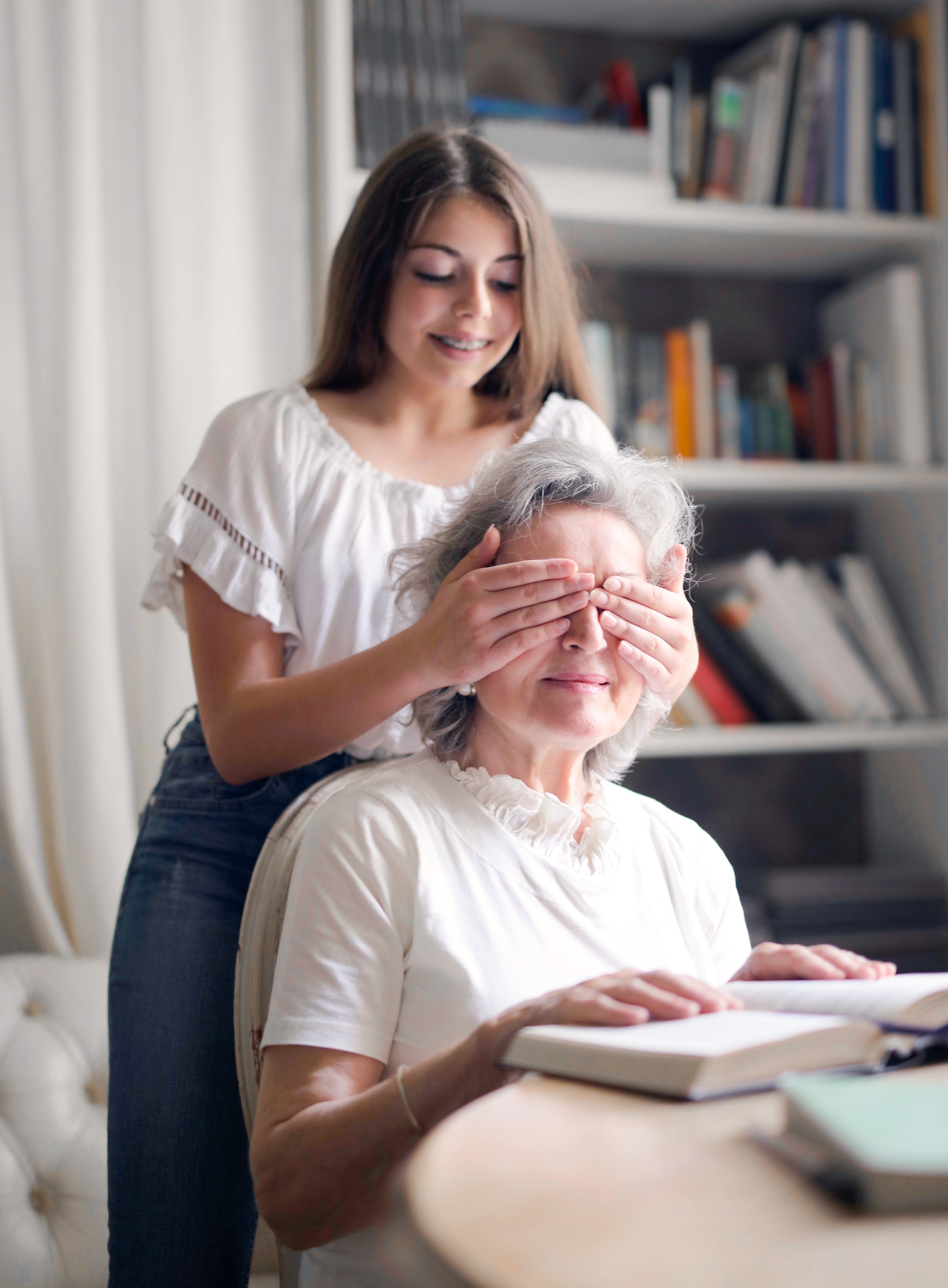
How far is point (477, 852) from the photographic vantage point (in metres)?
1.06

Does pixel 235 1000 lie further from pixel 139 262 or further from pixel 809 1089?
pixel 139 262

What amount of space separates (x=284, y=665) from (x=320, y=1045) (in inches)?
21.2

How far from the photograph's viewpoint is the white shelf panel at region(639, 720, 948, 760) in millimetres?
2180

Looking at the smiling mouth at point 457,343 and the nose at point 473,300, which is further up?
the nose at point 473,300

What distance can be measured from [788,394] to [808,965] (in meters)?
1.69

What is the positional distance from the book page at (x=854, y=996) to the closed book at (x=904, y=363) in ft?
5.34

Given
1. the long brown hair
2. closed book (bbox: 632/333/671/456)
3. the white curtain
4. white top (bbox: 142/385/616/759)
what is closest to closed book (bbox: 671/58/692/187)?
closed book (bbox: 632/333/671/456)

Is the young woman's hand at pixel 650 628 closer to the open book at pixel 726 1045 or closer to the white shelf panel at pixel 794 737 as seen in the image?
the open book at pixel 726 1045

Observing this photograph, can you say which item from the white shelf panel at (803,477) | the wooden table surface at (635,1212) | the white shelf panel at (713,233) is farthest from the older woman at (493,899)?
the white shelf panel at (713,233)

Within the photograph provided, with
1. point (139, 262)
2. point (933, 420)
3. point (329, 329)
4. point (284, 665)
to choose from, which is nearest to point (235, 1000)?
point (284, 665)

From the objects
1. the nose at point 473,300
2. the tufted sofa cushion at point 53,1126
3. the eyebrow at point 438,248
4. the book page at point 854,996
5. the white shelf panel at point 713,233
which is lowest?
the tufted sofa cushion at point 53,1126

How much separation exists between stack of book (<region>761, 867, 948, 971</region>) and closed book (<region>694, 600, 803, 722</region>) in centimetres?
32

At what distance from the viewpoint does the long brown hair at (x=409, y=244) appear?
4.41 ft

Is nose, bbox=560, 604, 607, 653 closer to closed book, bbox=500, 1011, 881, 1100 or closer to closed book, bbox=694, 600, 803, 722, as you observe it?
closed book, bbox=500, 1011, 881, 1100
